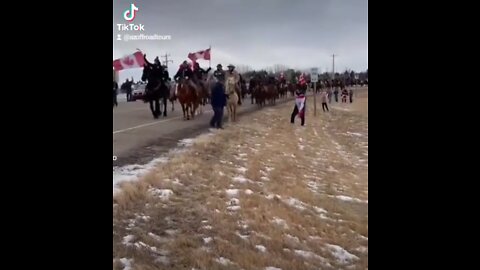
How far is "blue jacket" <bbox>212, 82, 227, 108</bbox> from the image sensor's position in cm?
248

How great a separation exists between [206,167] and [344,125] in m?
0.95

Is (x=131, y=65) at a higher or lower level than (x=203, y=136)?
higher

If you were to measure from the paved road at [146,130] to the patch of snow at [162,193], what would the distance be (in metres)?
0.19

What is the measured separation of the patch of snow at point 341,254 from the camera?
2029 millimetres

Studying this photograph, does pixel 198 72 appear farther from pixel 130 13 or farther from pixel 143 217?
pixel 143 217

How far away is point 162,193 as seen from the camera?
7.32 ft

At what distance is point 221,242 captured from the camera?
6.70 ft

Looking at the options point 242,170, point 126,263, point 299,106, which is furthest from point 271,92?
point 126,263

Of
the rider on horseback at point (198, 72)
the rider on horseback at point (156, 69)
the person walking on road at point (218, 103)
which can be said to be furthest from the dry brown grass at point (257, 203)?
the rider on horseback at point (156, 69)

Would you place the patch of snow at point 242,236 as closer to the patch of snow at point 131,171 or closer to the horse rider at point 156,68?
the patch of snow at point 131,171

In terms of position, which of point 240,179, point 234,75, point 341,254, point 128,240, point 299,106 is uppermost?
point 234,75

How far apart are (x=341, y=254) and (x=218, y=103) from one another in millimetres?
1243
